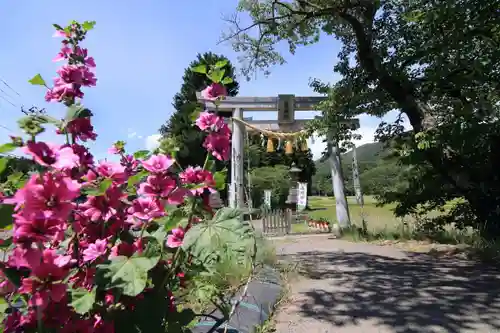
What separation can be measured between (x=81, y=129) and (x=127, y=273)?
1.55 ft

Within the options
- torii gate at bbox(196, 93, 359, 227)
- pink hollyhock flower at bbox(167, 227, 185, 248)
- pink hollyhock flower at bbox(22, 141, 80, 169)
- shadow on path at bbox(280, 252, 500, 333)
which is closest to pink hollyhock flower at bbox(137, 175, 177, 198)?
pink hollyhock flower at bbox(167, 227, 185, 248)

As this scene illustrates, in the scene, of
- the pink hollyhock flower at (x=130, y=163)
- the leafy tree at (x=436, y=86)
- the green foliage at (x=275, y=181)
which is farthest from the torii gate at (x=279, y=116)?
the green foliage at (x=275, y=181)

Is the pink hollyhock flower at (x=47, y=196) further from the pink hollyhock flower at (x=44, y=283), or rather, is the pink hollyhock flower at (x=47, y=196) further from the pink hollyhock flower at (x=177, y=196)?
the pink hollyhock flower at (x=177, y=196)

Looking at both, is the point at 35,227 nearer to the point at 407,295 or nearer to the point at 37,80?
the point at 37,80

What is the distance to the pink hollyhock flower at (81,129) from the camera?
116 centimetres

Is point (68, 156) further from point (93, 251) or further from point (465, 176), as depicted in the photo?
point (465, 176)

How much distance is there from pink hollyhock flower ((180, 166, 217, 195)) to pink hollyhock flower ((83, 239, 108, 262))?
11.9 inches

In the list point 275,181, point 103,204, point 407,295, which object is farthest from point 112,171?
point 275,181

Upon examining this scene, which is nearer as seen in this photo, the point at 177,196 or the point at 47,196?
the point at 47,196

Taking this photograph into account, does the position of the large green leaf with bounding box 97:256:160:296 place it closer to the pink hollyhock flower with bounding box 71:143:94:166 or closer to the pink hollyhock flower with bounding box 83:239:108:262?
the pink hollyhock flower with bounding box 83:239:108:262

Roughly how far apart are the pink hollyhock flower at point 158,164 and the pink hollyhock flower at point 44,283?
1.13 feet

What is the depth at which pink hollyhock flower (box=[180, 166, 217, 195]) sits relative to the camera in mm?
1201

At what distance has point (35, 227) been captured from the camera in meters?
0.85

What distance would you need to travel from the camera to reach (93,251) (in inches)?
43.1
